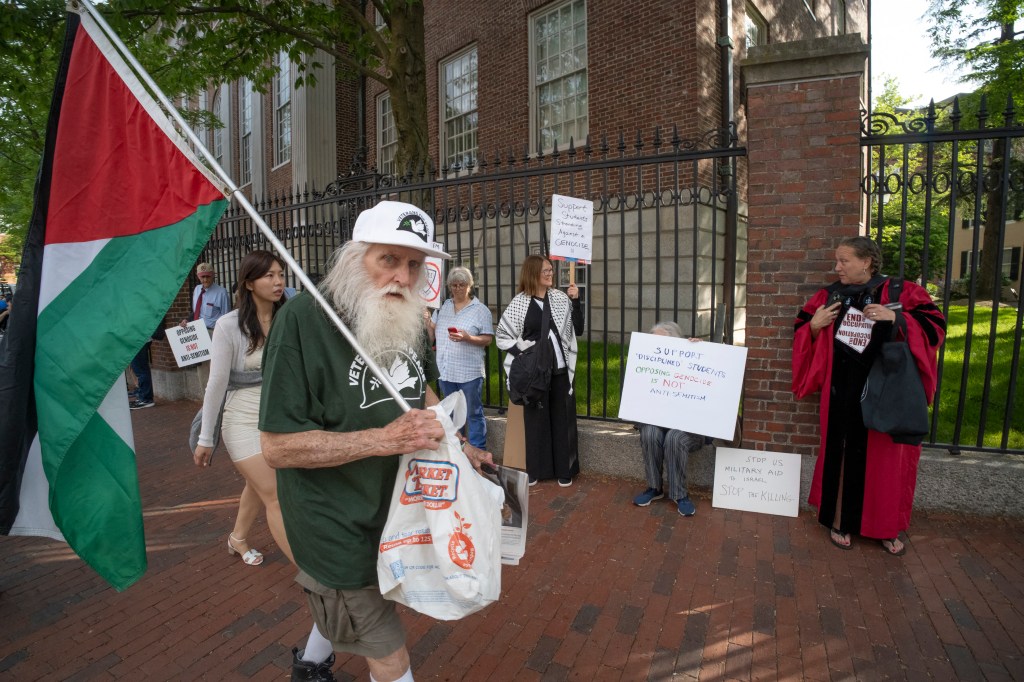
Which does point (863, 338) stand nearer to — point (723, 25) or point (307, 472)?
point (307, 472)

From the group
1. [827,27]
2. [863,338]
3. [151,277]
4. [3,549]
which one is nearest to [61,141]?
[151,277]

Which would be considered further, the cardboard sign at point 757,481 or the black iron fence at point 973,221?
the cardboard sign at point 757,481

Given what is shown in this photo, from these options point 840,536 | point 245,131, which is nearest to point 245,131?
point 245,131

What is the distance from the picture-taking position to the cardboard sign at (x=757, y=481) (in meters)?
4.40

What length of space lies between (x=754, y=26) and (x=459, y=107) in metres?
6.60

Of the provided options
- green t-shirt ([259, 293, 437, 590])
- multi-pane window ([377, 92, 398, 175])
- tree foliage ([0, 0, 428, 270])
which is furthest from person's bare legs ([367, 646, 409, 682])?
multi-pane window ([377, 92, 398, 175])

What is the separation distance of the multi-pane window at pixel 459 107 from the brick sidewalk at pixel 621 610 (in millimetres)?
11312

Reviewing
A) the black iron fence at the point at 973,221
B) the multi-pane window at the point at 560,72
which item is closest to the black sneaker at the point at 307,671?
the black iron fence at the point at 973,221

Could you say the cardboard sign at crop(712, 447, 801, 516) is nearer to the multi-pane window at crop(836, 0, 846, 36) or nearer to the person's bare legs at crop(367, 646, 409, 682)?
the person's bare legs at crop(367, 646, 409, 682)

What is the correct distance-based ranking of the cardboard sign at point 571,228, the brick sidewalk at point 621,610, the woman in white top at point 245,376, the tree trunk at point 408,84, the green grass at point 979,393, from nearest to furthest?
the brick sidewalk at point 621,610 → the woman in white top at point 245,376 → the cardboard sign at point 571,228 → the green grass at point 979,393 → the tree trunk at point 408,84

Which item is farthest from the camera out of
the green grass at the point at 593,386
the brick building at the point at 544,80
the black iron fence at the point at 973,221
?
the brick building at the point at 544,80

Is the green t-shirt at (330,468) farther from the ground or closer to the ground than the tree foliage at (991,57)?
closer to the ground

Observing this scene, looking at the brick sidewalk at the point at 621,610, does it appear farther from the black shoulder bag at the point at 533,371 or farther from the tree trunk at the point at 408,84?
the tree trunk at the point at 408,84

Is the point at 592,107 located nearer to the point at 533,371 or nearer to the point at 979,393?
the point at 979,393
